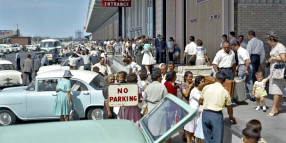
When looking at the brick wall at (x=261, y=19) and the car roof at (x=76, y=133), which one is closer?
the car roof at (x=76, y=133)

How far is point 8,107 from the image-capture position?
9.91 m

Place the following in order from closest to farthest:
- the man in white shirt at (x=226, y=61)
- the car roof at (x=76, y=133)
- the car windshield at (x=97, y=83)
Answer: the car roof at (x=76, y=133), the man in white shirt at (x=226, y=61), the car windshield at (x=97, y=83)

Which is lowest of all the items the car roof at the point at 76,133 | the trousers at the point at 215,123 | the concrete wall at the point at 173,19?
the trousers at the point at 215,123

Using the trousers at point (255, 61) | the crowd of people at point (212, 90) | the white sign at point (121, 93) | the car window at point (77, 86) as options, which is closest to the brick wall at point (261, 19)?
the crowd of people at point (212, 90)

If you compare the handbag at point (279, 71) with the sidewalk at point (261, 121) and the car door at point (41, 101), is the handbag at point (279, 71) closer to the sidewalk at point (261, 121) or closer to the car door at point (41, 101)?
the sidewalk at point (261, 121)

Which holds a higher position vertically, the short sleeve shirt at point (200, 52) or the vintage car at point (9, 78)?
the short sleeve shirt at point (200, 52)

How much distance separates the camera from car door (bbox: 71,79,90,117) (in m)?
9.88

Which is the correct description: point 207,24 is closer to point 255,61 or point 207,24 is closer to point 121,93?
point 255,61

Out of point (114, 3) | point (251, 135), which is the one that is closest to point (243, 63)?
point (251, 135)

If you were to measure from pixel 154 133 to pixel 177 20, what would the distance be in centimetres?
1955

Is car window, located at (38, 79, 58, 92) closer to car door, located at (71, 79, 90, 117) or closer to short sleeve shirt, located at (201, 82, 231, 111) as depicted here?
→ car door, located at (71, 79, 90, 117)

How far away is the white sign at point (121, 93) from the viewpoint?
6.43 meters

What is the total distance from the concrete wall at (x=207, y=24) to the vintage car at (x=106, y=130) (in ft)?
34.8

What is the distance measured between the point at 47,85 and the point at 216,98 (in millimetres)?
5741
